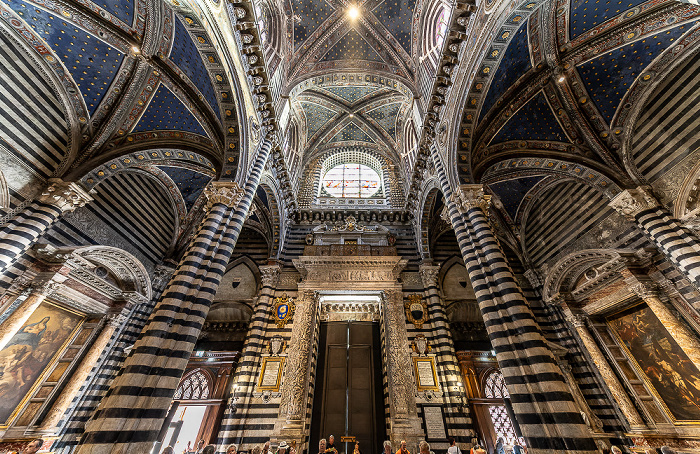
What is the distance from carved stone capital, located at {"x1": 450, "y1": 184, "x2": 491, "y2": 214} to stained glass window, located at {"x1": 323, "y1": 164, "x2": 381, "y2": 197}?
7732mm

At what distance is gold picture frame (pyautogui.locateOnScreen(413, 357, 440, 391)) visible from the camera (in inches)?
349

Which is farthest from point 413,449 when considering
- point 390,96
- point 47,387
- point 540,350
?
point 390,96

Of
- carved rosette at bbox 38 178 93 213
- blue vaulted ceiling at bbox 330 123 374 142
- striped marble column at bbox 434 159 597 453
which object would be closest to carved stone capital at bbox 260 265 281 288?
carved rosette at bbox 38 178 93 213

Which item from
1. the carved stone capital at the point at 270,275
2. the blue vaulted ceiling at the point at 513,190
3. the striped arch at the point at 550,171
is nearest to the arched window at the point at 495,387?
the blue vaulted ceiling at the point at 513,190

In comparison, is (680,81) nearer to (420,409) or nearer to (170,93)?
(420,409)

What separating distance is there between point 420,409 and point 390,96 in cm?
1372

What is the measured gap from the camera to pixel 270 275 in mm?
11367

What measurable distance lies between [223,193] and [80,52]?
222 inches

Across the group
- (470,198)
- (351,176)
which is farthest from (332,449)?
(351,176)

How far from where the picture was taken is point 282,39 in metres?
11.0

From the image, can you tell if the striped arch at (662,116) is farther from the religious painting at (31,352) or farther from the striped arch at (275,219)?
the religious painting at (31,352)

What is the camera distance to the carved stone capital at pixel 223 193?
7.05 m

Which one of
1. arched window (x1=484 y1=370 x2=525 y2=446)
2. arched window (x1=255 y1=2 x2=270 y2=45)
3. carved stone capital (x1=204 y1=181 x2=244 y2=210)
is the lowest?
arched window (x1=484 y1=370 x2=525 y2=446)

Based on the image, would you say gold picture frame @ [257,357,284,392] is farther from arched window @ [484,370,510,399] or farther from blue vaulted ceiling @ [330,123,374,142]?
blue vaulted ceiling @ [330,123,374,142]
